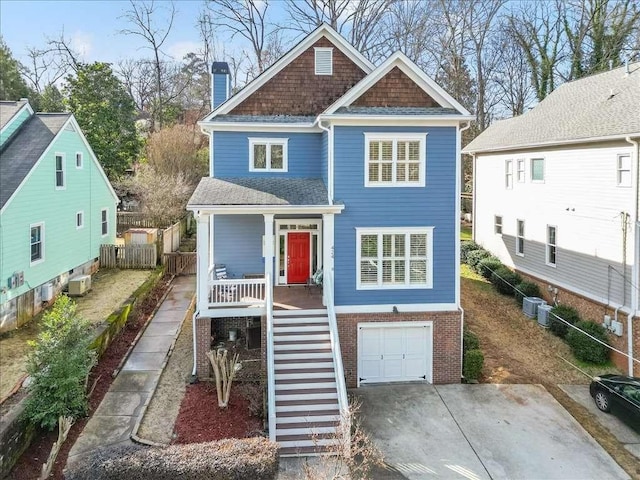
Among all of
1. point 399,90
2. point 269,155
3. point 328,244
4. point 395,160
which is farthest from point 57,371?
point 399,90

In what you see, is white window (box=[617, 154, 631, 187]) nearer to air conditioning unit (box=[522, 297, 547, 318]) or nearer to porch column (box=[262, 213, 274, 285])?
air conditioning unit (box=[522, 297, 547, 318])

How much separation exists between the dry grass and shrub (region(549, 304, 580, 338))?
0.93 ft

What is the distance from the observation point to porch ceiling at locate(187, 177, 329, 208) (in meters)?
13.9

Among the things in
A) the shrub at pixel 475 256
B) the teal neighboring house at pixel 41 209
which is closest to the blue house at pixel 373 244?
the teal neighboring house at pixel 41 209

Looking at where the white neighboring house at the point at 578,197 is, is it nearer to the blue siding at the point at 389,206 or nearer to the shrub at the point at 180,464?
the blue siding at the point at 389,206

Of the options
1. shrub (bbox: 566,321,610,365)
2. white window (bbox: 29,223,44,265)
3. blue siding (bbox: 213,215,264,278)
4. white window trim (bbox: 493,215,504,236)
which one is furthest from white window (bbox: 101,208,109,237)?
shrub (bbox: 566,321,610,365)

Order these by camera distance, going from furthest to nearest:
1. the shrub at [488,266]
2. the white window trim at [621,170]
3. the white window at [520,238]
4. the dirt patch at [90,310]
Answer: the shrub at [488,266], the white window at [520,238], the white window trim at [621,170], the dirt patch at [90,310]

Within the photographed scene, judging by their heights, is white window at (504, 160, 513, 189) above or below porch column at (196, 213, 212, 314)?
above

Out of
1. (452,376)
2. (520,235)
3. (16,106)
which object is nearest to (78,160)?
(16,106)

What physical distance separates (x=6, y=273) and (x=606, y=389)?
19037 millimetres

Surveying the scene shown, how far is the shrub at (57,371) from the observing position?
10266 mm

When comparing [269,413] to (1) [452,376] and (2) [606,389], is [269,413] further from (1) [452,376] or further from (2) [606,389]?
(2) [606,389]

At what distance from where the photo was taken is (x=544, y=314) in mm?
18828

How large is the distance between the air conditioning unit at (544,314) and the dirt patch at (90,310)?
1694cm
